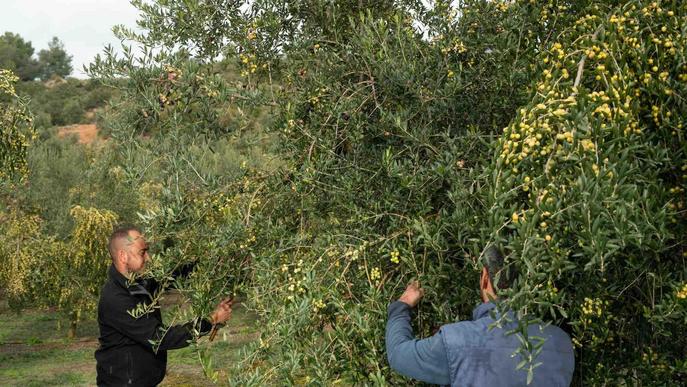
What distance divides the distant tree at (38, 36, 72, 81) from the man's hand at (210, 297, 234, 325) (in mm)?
105209

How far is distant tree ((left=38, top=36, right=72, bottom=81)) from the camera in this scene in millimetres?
103500

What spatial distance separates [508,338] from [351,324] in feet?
3.04

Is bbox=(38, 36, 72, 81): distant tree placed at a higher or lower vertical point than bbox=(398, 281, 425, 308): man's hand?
higher

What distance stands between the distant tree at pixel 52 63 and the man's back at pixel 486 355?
107067 mm

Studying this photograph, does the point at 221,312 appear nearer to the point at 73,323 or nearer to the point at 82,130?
the point at 73,323

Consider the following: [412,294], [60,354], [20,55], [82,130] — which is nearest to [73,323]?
[60,354]

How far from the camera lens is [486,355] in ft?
12.5

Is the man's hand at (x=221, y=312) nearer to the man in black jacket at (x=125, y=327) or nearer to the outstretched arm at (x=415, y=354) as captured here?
the man in black jacket at (x=125, y=327)

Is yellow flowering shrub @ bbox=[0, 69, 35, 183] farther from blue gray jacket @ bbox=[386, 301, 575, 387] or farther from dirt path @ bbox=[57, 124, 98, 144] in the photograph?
dirt path @ bbox=[57, 124, 98, 144]

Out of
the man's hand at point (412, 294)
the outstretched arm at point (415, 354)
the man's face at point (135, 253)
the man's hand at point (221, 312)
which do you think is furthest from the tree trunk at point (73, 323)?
the outstretched arm at point (415, 354)

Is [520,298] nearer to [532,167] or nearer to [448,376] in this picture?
[532,167]

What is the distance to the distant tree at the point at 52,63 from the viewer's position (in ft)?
340

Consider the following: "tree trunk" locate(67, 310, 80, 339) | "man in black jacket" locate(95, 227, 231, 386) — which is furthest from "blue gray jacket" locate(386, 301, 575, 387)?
"tree trunk" locate(67, 310, 80, 339)

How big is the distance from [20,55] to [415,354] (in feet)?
353
